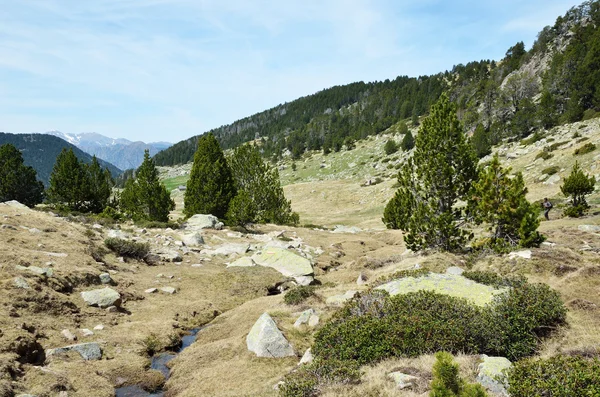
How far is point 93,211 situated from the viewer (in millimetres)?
43500

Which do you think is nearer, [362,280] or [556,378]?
[556,378]

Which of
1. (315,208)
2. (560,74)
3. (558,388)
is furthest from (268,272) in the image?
(560,74)

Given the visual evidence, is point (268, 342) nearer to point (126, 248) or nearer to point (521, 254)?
point (521, 254)

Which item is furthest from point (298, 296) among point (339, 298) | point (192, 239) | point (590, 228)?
point (590, 228)

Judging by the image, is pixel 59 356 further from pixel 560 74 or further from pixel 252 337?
pixel 560 74

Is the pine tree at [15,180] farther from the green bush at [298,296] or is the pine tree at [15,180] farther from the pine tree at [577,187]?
the pine tree at [577,187]

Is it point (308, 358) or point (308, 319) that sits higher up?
point (308, 358)

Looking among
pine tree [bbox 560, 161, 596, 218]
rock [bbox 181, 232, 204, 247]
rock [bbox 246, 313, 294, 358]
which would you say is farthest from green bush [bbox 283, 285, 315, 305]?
pine tree [bbox 560, 161, 596, 218]

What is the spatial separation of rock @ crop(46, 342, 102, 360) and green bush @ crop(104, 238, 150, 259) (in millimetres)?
11589

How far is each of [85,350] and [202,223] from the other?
869 inches

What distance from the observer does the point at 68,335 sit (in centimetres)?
1239

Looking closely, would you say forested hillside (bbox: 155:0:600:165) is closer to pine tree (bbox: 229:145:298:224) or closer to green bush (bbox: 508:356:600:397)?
pine tree (bbox: 229:145:298:224)

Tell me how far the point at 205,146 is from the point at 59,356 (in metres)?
28.8

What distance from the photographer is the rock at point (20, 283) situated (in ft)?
44.2
